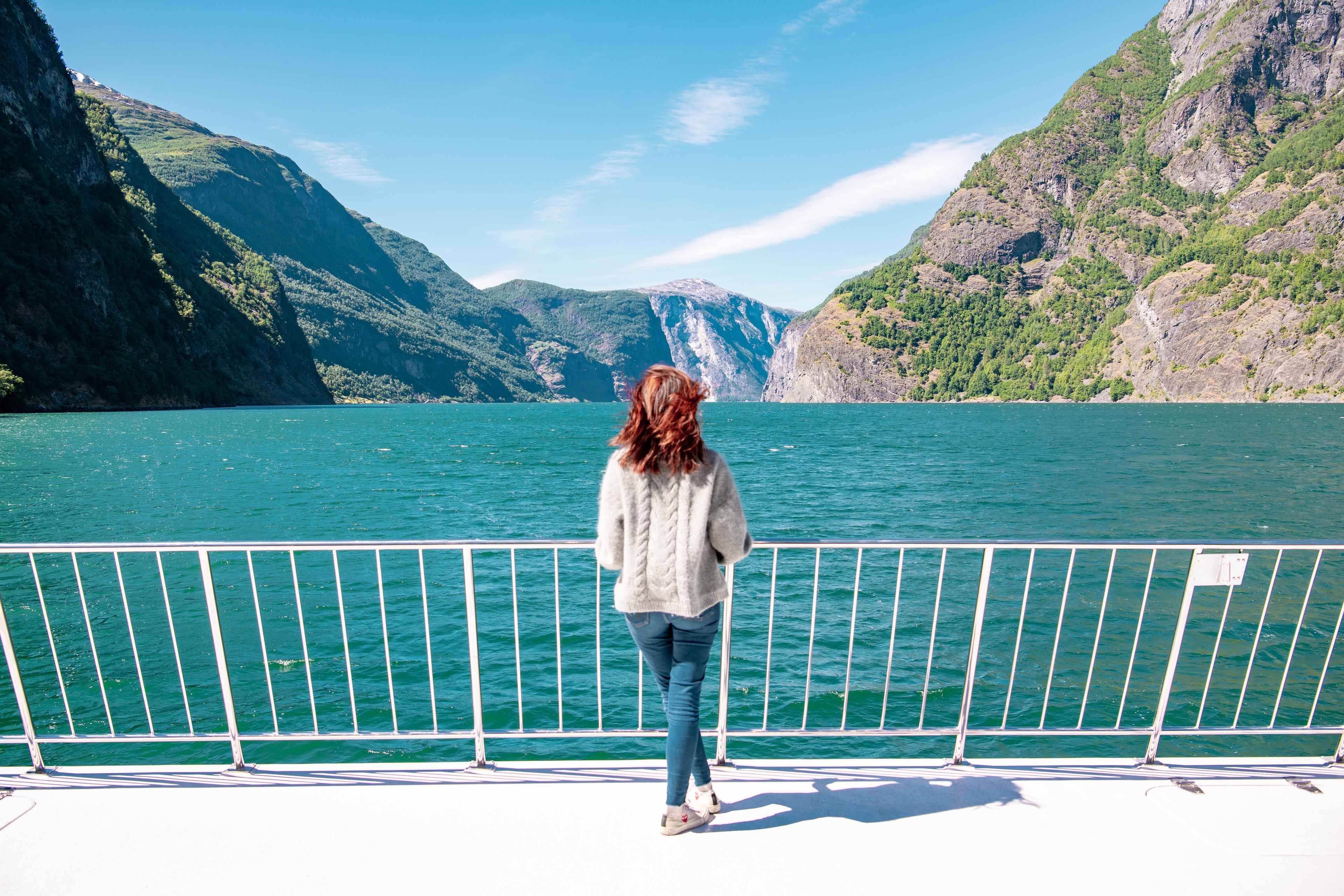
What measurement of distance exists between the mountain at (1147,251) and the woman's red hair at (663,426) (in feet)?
410

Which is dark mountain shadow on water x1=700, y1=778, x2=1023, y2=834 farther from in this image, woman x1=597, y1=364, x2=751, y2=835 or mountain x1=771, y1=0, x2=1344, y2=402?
mountain x1=771, y1=0, x2=1344, y2=402

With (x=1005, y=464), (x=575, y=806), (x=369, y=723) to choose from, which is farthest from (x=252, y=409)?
(x=575, y=806)

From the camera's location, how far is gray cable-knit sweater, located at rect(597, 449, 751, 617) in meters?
2.58

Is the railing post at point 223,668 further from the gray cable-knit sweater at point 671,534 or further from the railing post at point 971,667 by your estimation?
the railing post at point 971,667

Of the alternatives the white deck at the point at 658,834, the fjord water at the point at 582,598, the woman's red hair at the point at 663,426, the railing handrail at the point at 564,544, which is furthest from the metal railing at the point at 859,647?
the woman's red hair at the point at 663,426

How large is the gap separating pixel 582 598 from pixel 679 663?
12.1 metres

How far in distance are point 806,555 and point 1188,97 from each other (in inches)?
7382

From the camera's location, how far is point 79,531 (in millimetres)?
19891

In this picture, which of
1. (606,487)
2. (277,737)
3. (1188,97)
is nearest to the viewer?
(606,487)

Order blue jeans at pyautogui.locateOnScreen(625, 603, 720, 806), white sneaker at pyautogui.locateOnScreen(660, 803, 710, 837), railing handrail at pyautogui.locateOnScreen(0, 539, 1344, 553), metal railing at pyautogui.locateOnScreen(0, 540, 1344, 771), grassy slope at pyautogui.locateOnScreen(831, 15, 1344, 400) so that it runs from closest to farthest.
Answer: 1. blue jeans at pyautogui.locateOnScreen(625, 603, 720, 806)
2. white sneaker at pyautogui.locateOnScreen(660, 803, 710, 837)
3. railing handrail at pyautogui.locateOnScreen(0, 539, 1344, 553)
4. metal railing at pyautogui.locateOnScreen(0, 540, 1344, 771)
5. grassy slope at pyautogui.locateOnScreen(831, 15, 1344, 400)

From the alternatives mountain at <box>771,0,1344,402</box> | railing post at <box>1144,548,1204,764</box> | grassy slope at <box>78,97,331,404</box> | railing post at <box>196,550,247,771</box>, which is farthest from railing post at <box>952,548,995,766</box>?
mountain at <box>771,0,1344,402</box>

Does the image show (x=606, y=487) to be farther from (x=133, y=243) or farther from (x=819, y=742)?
(x=133, y=243)

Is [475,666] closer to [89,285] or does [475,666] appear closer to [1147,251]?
[89,285]

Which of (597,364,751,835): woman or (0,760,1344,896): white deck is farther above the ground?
(597,364,751,835): woman
